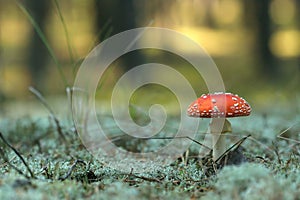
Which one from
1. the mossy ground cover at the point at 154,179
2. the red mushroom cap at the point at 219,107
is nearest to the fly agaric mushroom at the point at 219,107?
the red mushroom cap at the point at 219,107

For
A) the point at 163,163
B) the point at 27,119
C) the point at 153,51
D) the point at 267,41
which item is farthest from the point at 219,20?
the point at 163,163

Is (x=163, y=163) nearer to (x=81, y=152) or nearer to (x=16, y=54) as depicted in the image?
(x=81, y=152)

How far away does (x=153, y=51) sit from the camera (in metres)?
9.88

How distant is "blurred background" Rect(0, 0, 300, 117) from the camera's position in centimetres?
562

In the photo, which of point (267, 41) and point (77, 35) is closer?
point (267, 41)

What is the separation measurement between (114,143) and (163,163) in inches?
20.6

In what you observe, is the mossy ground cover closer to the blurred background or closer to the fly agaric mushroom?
the fly agaric mushroom

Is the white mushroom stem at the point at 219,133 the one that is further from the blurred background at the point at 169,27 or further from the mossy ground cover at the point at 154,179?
the blurred background at the point at 169,27

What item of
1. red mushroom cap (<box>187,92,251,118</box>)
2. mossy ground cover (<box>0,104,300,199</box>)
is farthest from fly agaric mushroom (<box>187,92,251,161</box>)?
mossy ground cover (<box>0,104,300,199</box>)

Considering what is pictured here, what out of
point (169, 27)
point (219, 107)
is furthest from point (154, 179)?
point (169, 27)

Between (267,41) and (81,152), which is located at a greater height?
(267,41)

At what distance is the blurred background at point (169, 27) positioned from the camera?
562 cm

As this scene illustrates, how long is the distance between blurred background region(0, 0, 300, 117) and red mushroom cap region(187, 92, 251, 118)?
33.1 inches

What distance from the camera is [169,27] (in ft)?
31.6
